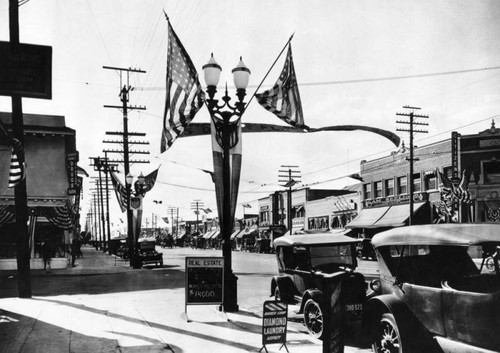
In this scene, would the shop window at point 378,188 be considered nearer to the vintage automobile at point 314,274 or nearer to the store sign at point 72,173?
the store sign at point 72,173

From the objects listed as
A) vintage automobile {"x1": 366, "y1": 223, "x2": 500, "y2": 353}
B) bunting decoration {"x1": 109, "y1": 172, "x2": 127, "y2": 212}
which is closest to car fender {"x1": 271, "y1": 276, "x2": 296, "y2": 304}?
vintage automobile {"x1": 366, "y1": 223, "x2": 500, "y2": 353}

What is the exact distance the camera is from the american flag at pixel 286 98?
1095 cm

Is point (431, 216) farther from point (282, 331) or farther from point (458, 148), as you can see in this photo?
point (282, 331)

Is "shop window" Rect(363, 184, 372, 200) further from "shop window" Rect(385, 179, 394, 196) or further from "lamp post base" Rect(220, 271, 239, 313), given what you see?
"lamp post base" Rect(220, 271, 239, 313)

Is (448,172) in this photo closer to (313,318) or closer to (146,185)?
(146,185)

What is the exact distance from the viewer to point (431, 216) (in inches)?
1300

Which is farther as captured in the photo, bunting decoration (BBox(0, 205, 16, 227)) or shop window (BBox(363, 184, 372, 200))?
shop window (BBox(363, 184, 372, 200))

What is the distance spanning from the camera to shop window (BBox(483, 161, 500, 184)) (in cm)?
3002

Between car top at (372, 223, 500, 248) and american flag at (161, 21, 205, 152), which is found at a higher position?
american flag at (161, 21, 205, 152)

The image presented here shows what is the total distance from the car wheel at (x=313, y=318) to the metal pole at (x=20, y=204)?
26.8 feet

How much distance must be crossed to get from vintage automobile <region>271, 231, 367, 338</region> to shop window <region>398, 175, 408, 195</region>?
1080 inches

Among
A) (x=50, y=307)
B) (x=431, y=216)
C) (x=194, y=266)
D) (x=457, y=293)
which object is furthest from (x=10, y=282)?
(x=431, y=216)

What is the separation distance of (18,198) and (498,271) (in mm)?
11906

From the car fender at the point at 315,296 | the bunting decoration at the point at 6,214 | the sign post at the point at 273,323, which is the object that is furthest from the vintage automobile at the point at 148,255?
the sign post at the point at 273,323
